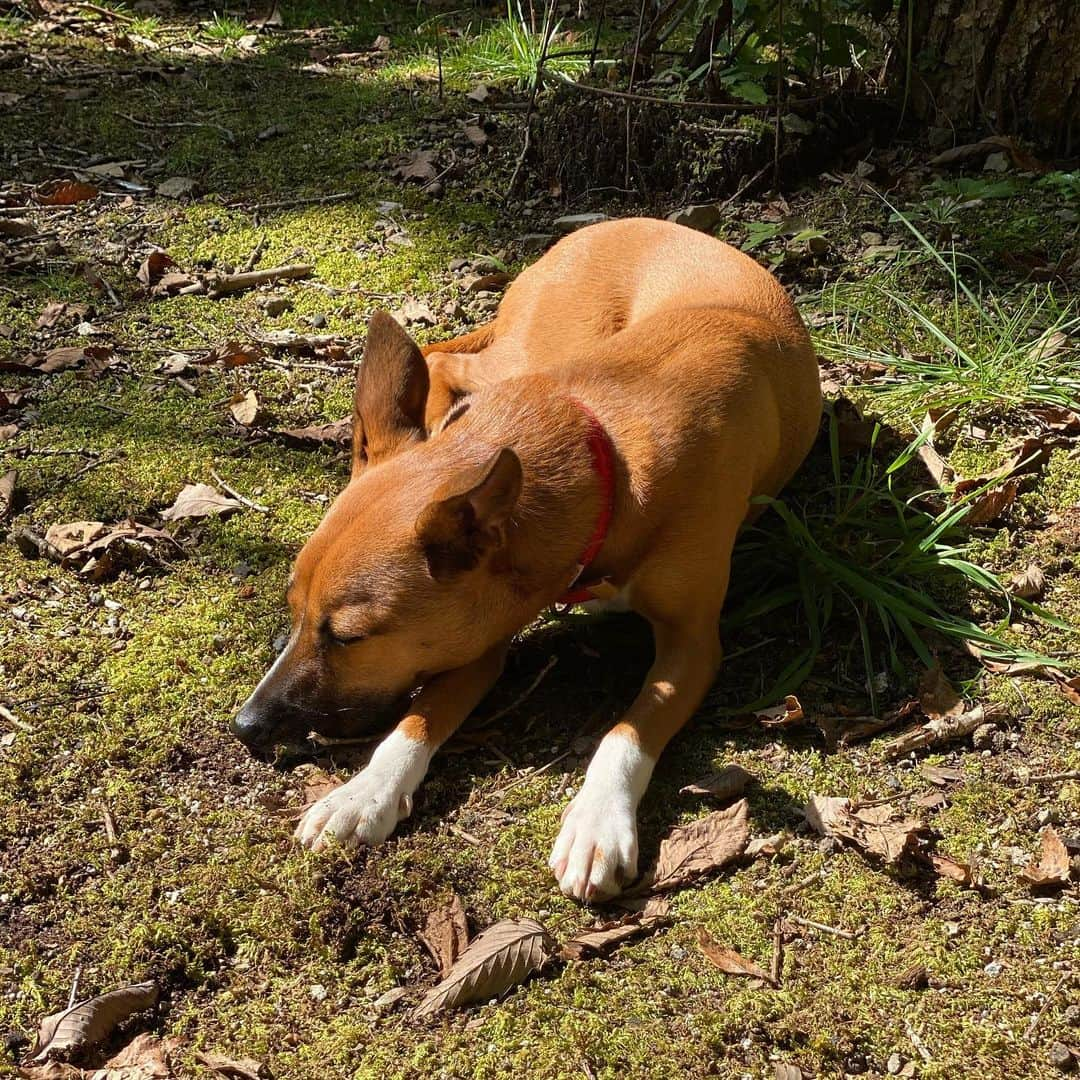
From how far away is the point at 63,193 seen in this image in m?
6.14

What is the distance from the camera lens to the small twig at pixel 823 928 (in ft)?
8.82

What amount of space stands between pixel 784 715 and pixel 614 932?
34.4 inches

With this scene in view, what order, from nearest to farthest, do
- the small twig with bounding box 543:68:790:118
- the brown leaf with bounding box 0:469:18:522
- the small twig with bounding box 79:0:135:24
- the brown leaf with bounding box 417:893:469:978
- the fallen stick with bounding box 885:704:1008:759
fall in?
the brown leaf with bounding box 417:893:469:978
the fallen stick with bounding box 885:704:1008:759
the brown leaf with bounding box 0:469:18:522
the small twig with bounding box 543:68:790:118
the small twig with bounding box 79:0:135:24

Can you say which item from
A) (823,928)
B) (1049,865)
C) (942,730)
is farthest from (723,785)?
(1049,865)

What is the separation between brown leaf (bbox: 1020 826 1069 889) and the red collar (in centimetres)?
130

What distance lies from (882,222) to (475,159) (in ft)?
7.31

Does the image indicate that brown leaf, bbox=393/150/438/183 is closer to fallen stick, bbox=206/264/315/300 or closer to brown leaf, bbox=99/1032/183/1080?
fallen stick, bbox=206/264/315/300

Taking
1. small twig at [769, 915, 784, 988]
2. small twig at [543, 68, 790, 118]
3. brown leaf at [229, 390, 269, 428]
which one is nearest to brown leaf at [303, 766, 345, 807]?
small twig at [769, 915, 784, 988]

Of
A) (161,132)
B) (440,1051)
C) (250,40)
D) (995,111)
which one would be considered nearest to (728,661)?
(440,1051)

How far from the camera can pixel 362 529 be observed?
301cm

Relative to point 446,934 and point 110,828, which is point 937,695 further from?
point 110,828

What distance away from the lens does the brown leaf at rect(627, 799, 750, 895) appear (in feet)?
9.34

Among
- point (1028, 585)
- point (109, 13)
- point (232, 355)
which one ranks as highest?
point (109, 13)

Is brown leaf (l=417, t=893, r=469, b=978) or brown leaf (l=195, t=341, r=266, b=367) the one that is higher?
brown leaf (l=195, t=341, r=266, b=367)
